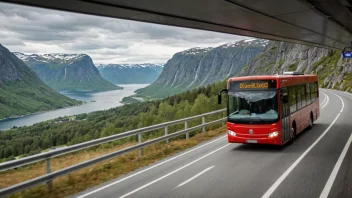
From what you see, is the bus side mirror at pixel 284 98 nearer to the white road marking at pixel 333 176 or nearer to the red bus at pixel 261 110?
the red bus at pixel 261 110

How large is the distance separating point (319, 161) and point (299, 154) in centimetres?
121

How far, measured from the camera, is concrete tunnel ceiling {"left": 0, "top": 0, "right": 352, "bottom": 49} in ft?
24.3

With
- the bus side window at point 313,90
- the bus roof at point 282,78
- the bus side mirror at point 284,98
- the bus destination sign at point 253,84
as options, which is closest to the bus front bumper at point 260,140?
the bus side mirror at point 284,98

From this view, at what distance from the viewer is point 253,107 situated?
1311 cm

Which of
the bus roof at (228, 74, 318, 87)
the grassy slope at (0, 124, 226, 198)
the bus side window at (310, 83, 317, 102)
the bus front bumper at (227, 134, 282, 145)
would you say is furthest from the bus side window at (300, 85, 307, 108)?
the grassy slope at (0, 124, 226, 198)

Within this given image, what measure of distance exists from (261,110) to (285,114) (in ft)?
3.58

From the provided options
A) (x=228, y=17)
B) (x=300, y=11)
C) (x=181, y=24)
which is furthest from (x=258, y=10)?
(x=181, y=24)

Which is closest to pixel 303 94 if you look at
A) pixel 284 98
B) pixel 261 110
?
pixel 284 98

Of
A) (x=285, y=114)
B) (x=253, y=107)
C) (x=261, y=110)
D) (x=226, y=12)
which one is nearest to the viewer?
(x=226, y=12)

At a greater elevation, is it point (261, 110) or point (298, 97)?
point (298, 97)

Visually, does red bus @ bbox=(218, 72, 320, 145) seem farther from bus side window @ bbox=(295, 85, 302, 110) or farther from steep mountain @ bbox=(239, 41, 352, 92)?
steep mountain @ bbox=(239, 41, 352, 92)

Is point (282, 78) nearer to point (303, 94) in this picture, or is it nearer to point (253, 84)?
point (253, 84)

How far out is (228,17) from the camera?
10.9 meters

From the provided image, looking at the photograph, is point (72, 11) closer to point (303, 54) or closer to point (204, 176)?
point (204, 176)
